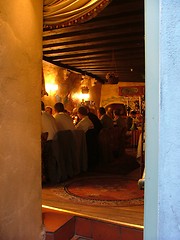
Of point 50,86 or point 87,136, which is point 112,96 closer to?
point 50,86

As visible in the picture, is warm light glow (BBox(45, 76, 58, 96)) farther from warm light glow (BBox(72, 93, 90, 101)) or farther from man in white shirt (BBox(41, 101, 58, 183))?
man in white shirt (BBox(41, 101, 58, 183))

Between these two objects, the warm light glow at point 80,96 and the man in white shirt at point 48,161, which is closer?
the man in white shirt at point 48,161

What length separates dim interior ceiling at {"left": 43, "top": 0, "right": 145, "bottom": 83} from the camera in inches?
167

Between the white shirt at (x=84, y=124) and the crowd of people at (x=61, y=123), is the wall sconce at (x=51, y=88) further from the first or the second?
the white shirt at (x=84, y=124)

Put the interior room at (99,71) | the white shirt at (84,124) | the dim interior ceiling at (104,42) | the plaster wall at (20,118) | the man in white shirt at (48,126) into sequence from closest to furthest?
the plaster wall at (20,118) < the interior room at (99,71) < the dim interior ceiling at (104,42) < the man in white shirt at (48,126) < the white shirt at (84,124)

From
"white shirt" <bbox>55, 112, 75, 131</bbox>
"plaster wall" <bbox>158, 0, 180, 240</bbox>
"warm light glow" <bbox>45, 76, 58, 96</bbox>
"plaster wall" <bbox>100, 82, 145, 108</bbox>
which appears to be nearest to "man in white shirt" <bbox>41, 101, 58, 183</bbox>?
"white shirt" <bbox>55, 112, 75, 131</bbox>

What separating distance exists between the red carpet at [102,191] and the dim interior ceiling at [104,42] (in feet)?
7.82

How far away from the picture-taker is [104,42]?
231 inches

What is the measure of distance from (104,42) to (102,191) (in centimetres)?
338

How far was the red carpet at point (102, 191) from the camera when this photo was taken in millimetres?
3463

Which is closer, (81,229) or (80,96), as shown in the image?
(81,229)

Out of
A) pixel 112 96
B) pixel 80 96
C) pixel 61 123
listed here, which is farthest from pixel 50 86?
pixel 112 96

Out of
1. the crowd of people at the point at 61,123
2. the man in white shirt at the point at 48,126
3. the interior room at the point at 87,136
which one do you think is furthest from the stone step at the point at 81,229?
the man in white shirt at the point at 48,126

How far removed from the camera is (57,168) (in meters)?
4.52
